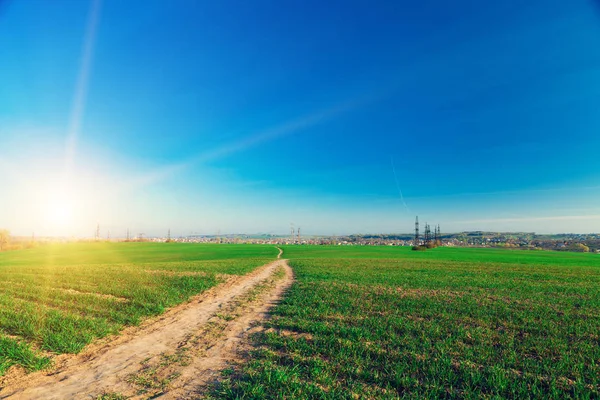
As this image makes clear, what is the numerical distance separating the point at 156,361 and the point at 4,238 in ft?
356

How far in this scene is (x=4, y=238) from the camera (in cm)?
7731

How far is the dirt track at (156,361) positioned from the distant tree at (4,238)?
102500 mm

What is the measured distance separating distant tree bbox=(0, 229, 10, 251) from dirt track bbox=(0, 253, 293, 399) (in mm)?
102500

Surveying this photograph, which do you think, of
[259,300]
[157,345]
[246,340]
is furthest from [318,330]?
[259,300]

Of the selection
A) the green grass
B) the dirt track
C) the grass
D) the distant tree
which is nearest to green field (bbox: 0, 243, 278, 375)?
the dirt track

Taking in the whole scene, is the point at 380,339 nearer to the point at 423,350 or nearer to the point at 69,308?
the point at 423,350

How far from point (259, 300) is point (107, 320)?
6992 millimetres

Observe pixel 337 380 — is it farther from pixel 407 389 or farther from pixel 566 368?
pixel 566 368

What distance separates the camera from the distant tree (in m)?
76.3

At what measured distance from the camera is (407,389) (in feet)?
19.2

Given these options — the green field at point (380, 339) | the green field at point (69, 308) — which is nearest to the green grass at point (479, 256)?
the green field at point (380, 339)

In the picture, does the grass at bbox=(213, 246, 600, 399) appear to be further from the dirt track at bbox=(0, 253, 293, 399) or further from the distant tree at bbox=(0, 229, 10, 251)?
the distant tree at bbox=(0, 229, 10, 251)

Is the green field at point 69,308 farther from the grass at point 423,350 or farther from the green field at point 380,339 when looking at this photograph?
the grass at point 423,350

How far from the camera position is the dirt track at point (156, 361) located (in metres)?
6.03
